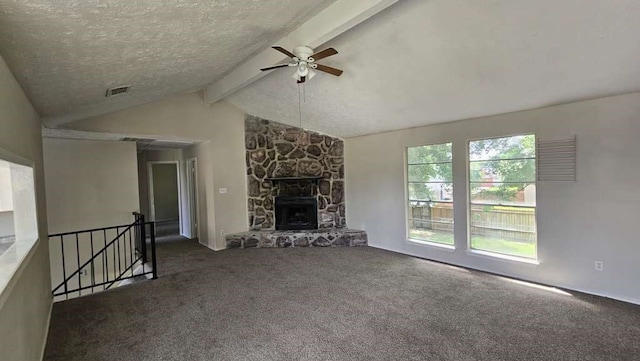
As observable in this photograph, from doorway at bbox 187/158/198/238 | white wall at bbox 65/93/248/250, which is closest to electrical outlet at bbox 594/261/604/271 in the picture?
white wall at bbox 65/93/248/250

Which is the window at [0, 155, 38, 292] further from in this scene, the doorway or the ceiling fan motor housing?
the doorway

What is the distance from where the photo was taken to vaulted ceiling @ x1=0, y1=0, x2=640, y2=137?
6.49 feet

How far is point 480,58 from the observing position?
3.34 m

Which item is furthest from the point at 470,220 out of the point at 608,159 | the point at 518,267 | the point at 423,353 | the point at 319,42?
the point at 319,42

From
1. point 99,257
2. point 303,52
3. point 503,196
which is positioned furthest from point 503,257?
point 99,257

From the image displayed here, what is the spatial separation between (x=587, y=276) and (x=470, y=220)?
1.54 meters

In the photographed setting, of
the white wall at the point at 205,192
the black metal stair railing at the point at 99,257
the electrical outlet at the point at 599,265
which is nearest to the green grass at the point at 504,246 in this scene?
the electrical outlet at the point at 599,265

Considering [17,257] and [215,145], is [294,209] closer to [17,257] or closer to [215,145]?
[215,145]

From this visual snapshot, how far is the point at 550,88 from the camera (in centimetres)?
359

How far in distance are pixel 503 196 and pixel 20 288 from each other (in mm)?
5304

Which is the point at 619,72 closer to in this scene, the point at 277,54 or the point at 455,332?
the point at 455,332

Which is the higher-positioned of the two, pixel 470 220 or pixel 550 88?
pixel 550 88

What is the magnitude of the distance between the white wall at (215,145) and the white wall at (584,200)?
4.03 meters

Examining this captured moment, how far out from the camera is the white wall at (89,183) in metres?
5.34
